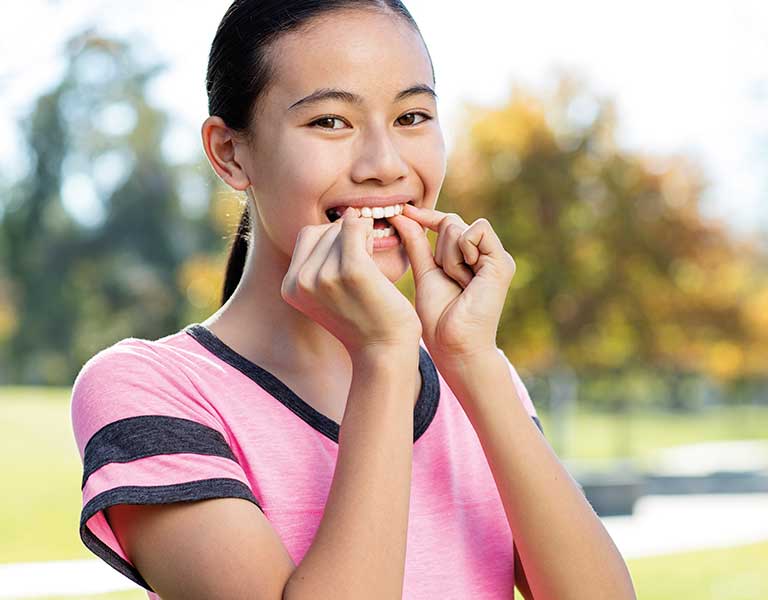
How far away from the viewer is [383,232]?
200 centimetres

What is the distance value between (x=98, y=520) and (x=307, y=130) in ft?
2.37

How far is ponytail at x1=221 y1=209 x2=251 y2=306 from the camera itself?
7.75 ft

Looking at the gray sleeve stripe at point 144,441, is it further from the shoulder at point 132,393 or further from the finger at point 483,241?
the finger at point 483,241

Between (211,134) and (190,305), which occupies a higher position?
(190,305)

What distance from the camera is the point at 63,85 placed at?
27.8 metres

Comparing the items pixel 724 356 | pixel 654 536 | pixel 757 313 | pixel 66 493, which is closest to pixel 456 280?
pixel 654 536

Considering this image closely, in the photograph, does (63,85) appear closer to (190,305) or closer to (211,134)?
(190,305)

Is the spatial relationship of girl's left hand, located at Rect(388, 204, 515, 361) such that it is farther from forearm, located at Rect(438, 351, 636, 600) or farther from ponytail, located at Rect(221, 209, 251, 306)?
ponytail, located at Rect(221, 209, 251, 306)

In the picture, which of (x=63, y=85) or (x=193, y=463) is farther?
(x=63, y=85)

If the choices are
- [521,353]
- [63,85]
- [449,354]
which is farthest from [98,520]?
[63,85]

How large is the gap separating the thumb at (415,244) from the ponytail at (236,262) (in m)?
0.47

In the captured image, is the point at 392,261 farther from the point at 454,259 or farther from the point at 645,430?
the point at 645,430

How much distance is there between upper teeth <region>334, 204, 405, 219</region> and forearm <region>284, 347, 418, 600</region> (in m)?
0.29

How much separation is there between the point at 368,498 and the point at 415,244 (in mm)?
526
